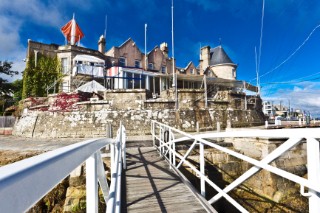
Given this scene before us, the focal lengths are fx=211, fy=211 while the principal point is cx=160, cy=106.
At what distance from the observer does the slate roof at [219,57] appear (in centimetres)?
3825

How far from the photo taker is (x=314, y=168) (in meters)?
1.72

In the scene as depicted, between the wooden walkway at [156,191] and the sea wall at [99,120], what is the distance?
982 centimetres

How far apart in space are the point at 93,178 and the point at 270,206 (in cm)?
827

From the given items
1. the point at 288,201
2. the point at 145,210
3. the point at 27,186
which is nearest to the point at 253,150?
the point at 288,201

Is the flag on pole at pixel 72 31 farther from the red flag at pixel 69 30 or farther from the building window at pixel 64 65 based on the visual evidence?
the building window at pixel 64 65

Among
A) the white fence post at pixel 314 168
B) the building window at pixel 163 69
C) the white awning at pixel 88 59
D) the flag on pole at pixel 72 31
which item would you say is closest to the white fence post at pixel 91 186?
the white fence post at pixel 314 168

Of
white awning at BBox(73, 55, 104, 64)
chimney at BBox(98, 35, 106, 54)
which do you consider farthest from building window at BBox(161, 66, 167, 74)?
white awning at BBox(73, 55, 104, 64)

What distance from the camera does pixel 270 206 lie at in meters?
7.80

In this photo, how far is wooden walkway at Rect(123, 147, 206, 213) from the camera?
3.74m

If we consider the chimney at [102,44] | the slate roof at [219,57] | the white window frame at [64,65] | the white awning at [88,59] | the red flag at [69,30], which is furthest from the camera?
the slate roof at [219,57]

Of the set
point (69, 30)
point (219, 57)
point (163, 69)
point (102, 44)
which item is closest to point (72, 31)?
point (69, 30)

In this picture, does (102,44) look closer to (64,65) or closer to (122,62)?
(122,62)

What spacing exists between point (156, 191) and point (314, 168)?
3.35 meters

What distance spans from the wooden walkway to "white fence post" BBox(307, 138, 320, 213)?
2080mm
